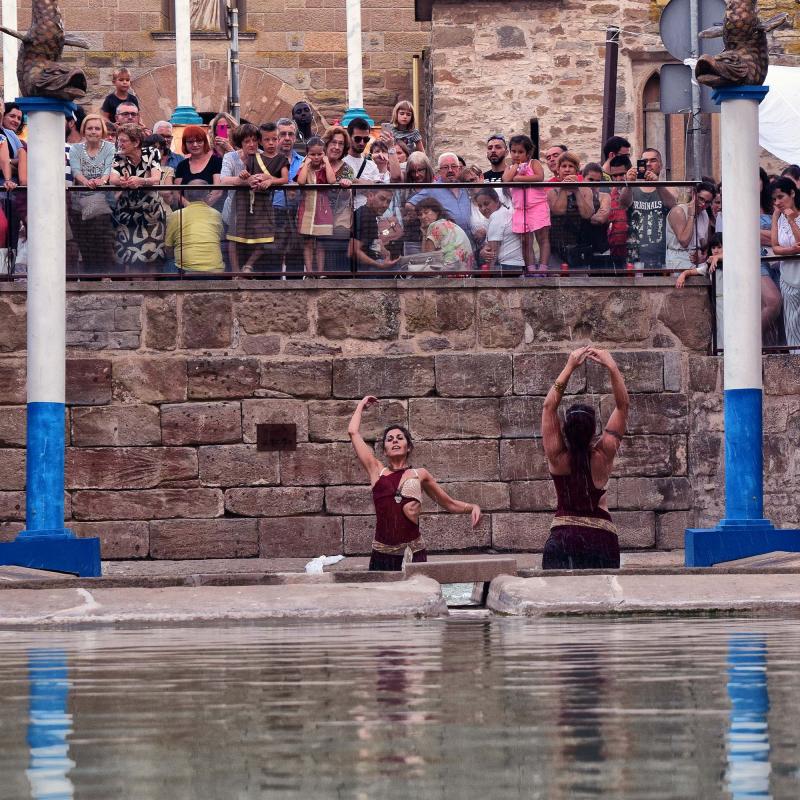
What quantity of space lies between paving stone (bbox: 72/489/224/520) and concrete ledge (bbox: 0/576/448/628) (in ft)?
18.7

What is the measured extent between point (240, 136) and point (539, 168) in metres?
2.33

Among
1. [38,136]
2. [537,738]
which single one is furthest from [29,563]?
[537,738]

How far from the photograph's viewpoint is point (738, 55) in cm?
1268

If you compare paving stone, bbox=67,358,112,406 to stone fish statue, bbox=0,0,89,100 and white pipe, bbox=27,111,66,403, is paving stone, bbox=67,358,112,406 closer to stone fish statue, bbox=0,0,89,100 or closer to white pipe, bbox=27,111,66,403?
white pipe, bbox=27,111,66,403

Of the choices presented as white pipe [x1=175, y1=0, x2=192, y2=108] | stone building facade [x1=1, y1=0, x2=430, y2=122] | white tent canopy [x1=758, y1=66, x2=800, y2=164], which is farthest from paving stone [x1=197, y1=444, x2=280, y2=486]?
stone building facade [x1=1, y1=0, x2=430, y2=122]

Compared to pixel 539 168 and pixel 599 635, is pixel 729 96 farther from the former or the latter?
pixel 599 635

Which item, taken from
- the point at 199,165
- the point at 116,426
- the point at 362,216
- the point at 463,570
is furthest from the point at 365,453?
the point at 199,165

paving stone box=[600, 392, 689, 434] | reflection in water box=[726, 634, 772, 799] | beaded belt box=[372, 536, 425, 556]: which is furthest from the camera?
paving stone box=[600, 392, 689, 434]

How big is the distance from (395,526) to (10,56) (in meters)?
11.7

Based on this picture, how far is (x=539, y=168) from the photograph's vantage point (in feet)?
51.8

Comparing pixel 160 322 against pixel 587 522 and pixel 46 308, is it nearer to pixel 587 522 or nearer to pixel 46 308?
pixel 46 308

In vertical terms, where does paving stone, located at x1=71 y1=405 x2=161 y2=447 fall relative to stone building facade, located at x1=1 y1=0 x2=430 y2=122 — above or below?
below

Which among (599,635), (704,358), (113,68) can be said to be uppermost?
(113,68)

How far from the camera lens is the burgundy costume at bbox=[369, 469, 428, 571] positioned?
1127 cm
